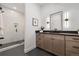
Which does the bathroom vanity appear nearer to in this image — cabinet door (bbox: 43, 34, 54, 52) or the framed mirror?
cabinet door (bbox: 43, 34, 54, 52)

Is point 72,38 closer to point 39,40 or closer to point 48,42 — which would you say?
point 48,42

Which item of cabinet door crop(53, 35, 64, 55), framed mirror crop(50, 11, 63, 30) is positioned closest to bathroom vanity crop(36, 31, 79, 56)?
cabinet door crop(53, 35, 64, 55)

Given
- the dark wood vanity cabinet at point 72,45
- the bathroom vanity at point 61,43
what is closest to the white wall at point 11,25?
the bathroom vanity at point 61,43

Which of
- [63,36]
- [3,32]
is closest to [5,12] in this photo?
[3,32]

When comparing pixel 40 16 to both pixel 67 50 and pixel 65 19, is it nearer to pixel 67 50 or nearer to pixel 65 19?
pixel 65 19

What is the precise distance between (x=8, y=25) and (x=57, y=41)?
4064mm

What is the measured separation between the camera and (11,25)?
636 centimetres

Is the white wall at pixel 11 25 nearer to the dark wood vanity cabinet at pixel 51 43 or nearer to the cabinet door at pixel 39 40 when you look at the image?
the cabinet door at pixel 39 40

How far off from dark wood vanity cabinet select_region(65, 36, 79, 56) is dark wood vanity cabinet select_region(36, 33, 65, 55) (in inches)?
8.6

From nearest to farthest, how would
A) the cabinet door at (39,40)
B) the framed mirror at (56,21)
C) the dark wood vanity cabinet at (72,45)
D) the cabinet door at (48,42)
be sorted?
the dark wood vanity cabinet at (72,45) → the cabinet door at (48,42) → the framed mirror at (56,21) → the cabinet door at (39,40)

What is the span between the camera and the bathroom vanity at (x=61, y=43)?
260cm

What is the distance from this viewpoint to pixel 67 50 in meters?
2.76

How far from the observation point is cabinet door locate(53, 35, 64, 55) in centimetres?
295

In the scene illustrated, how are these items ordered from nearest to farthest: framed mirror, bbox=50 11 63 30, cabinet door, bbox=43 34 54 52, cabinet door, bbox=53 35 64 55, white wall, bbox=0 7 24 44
→ cabinet door, bbox=53 35 64 55 → cabinet door, bbox=43 34 54 52 → framed mirror, bbox=50 11 63 30 → white wall, bbox=0 7 24 44
